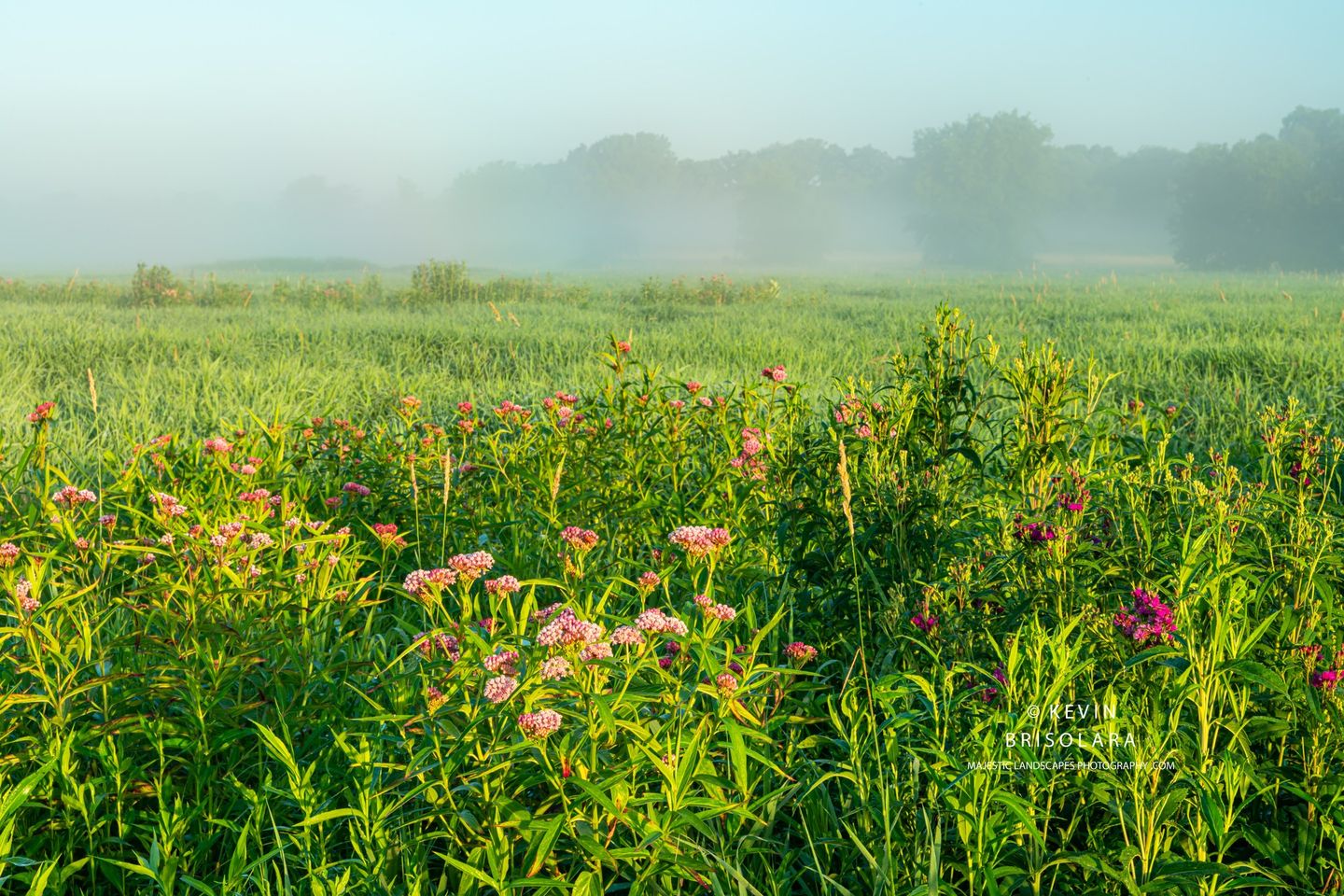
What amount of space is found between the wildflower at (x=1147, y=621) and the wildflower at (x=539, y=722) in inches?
49.2

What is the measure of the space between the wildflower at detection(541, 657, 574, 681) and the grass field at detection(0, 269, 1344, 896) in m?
0.01

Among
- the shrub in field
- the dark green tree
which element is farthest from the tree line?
the shrub in field

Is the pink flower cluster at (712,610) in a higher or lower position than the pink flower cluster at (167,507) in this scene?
lower

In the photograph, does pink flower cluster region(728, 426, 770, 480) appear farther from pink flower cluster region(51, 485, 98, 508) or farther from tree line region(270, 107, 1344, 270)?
tree line region(270, 107, 1344, 270)

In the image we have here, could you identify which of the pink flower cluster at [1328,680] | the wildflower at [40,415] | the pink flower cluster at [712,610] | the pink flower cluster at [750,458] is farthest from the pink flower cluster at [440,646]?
the wildflower at [40,415]

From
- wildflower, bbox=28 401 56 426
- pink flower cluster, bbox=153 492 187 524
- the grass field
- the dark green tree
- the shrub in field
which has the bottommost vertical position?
the grass field

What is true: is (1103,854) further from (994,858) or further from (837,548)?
(837,548)

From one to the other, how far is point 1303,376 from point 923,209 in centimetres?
8632

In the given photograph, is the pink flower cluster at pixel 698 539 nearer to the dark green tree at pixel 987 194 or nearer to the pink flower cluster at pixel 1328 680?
the pink flower cluster at pixel 1328 680

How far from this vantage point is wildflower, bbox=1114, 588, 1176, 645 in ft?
6.14

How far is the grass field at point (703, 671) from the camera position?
67.9 inches

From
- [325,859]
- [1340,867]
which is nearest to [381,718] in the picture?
[325,859]

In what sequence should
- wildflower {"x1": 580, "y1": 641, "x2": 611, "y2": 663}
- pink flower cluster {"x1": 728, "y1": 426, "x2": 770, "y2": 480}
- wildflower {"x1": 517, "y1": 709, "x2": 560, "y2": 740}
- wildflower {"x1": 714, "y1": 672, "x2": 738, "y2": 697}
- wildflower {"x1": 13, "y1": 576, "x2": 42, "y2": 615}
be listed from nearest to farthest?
wildflower {"x1": 517, "y1": 709, "x2": 560, "y2": 740} → wildflower {"x1": 580, "y1": 641, "x2": 611, "y2": 663} → wildflower {"x1": 714, "y1": 672, "x2": 738, "y2": 697} → wildflower {"x1": 13, "y1": 576, "x2": 42, "y2": 615} → pink flower cluster {"x1": 728, "y1": 426, "x2": 770, "y2": 480}

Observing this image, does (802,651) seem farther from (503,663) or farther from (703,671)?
(503,663)
